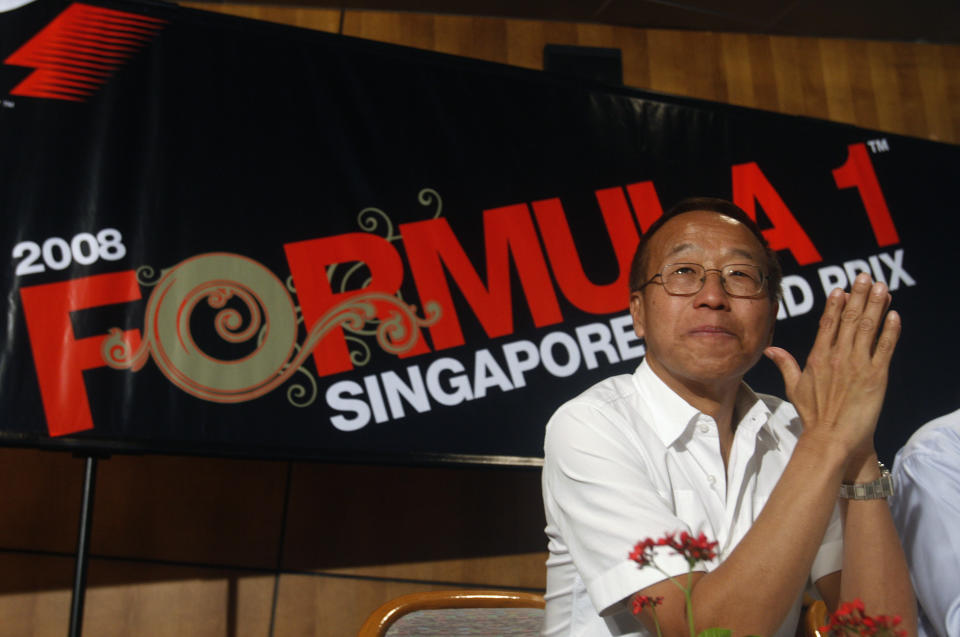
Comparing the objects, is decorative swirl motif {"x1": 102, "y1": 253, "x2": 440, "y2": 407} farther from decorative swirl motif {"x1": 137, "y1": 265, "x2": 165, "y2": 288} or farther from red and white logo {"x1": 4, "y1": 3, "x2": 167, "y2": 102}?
red and white logo {"x1": 4, "y1": 3, "x2": 167, "y2": 102}

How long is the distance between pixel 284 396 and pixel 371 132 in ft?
3.03

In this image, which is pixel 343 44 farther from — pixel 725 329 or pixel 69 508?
pixel 725 329

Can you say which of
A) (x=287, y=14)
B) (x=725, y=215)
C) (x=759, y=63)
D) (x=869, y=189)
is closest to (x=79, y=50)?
(x=287, y=14)

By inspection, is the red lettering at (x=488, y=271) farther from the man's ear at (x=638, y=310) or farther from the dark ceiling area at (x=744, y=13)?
the man's ear at (x=638, y=310)

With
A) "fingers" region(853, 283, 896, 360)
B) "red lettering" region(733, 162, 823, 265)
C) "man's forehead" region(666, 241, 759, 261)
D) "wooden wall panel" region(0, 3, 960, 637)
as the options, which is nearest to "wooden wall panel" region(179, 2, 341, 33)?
"wooden wall panel" region(0, 3, 960, 637)

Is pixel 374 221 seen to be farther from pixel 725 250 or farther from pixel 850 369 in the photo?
pixel 850 369

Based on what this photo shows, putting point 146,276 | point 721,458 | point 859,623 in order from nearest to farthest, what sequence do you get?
point 859,623 → point 721,458 → point 146,276

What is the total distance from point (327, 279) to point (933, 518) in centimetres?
174

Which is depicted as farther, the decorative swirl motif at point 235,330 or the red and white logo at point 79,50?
the red and white logo at point 79,50

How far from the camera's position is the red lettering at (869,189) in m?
3.15

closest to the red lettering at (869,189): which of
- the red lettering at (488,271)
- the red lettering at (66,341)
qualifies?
the red lettering at (488,271)

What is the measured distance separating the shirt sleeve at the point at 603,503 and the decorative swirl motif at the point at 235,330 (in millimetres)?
1261

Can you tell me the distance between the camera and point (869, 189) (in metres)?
3.19

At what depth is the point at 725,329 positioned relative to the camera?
1.30m
